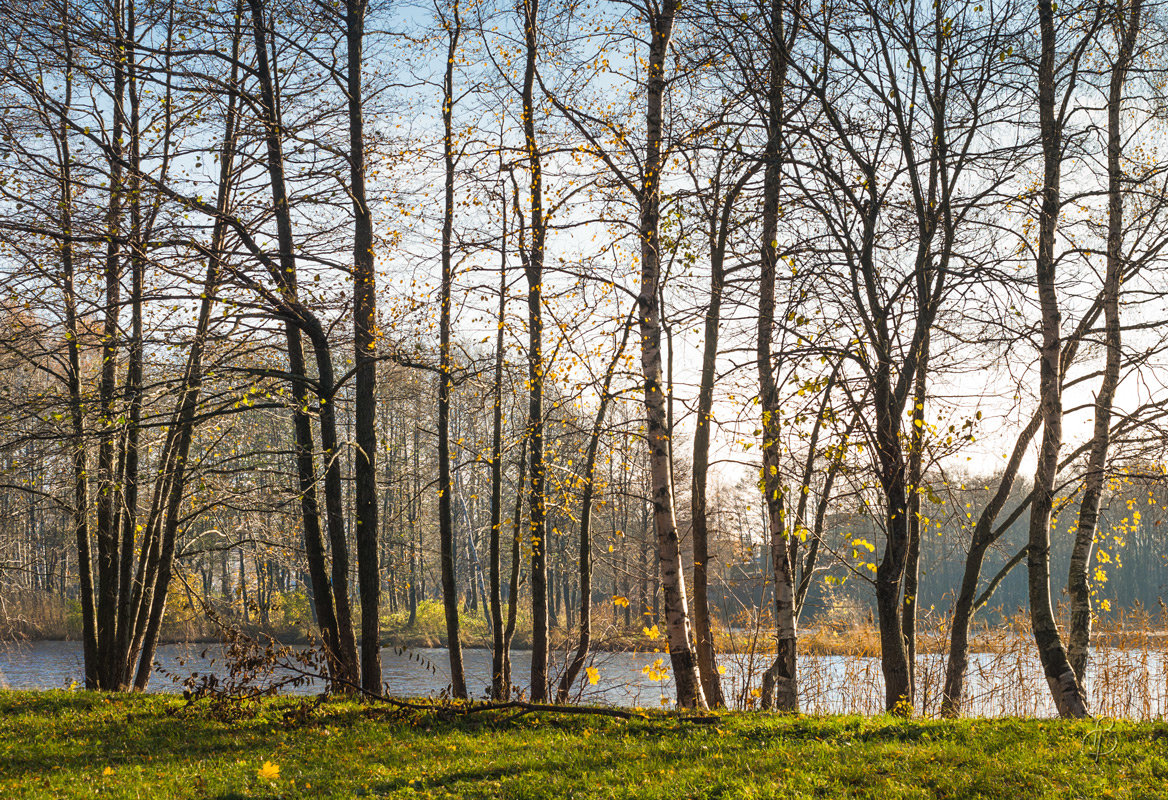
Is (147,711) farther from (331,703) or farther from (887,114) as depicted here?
(887,114)

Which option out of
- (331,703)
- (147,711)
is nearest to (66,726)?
(147,711)

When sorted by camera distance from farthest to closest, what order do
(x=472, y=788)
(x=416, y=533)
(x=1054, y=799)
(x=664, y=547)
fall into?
(x=416, y=533) → (x=664, y=547) → (x=472, y=788) → (x=1054, y=799)

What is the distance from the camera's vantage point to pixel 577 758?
207 inches

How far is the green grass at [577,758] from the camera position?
14.5 ft

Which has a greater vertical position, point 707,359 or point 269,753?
point 707,359

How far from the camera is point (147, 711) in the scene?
756 centimetres

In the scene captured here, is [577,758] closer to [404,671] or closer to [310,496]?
[310,496]

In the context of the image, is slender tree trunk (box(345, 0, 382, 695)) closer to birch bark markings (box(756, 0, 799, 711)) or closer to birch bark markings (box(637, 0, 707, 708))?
birch bark markings (box(637, 0, 707, 708))

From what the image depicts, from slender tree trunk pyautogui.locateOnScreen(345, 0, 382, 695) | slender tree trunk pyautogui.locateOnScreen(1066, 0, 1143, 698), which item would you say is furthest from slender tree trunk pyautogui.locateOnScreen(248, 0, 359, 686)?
slender tree trunk pyautogui.locateOnScreen(1066, 0, 1143, 698)

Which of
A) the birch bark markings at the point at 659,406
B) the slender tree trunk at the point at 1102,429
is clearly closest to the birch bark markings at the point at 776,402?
the birch bark markings at the point at 659,406

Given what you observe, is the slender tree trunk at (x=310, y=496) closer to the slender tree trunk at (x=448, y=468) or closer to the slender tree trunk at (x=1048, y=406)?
the slender tree trunk at (x=448, y=468)

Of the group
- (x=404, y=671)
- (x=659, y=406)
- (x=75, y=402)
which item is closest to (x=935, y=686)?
(x=659, y=406)

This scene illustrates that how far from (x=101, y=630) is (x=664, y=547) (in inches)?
338

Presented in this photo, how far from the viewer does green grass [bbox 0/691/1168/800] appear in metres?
4.42
